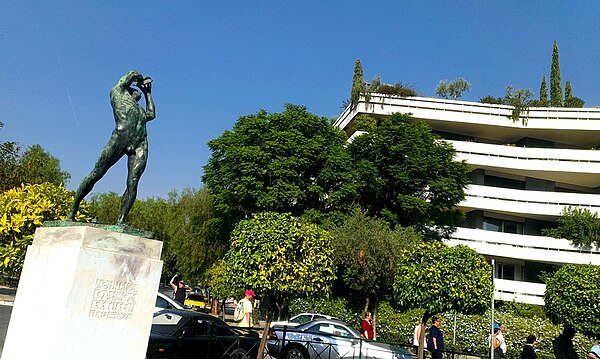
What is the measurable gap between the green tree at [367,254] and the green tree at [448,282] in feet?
24.2

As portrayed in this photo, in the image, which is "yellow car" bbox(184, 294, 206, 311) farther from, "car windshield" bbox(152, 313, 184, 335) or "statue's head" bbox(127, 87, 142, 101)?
"statue's head" bbox(127, 87, 142, 101)

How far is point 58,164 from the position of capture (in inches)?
2459

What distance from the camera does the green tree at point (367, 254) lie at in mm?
25438

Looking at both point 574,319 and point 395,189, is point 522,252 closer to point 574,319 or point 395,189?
point 395,189

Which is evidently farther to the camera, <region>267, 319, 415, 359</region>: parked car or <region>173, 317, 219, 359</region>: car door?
<region>267, 319, 415, 359</region>: parked car

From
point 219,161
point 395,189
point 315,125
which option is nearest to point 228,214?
point 219,161

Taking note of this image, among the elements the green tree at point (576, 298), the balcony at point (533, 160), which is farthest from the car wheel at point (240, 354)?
the balcony at point (533, 160)

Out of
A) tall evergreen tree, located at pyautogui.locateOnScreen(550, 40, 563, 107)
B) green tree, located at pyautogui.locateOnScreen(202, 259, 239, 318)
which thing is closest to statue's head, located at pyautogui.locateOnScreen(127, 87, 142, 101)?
green tree, located at pyautogui.locateOnScreen(202, 259, 239, 318)

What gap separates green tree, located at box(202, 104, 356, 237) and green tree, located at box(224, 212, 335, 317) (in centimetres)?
663

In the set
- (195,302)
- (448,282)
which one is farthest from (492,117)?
(448,282)

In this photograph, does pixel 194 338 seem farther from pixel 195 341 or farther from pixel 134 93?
pixel 134 93

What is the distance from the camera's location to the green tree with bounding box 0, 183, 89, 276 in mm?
17438

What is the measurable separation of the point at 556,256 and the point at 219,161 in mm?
24852

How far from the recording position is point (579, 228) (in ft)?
120
